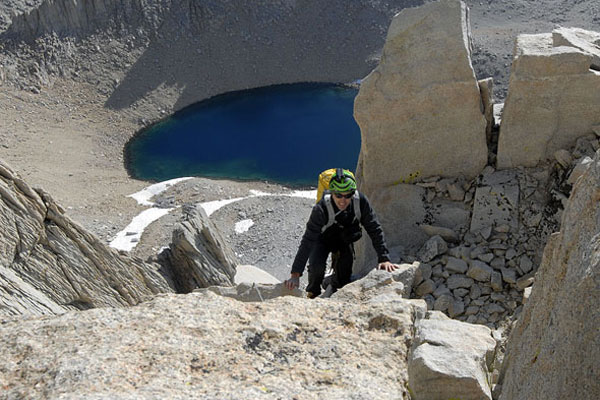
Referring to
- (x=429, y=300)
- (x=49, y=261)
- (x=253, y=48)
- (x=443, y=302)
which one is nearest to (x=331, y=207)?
(x=429, y=300)

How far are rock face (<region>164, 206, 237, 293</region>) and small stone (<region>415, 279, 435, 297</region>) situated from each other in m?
3.92

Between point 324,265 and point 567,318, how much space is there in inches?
223

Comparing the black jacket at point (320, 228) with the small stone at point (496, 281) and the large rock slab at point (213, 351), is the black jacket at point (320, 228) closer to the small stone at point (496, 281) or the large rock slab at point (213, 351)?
the large rock slab at point (213, 351)

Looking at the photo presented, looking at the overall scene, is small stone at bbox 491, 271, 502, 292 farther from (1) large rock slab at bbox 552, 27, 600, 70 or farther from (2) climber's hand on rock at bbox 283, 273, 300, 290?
(1) large rock slab at bbox 552, 27, 600, 70

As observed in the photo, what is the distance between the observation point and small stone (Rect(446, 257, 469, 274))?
1084 cm

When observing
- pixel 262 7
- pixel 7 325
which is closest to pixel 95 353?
pixel 7 325

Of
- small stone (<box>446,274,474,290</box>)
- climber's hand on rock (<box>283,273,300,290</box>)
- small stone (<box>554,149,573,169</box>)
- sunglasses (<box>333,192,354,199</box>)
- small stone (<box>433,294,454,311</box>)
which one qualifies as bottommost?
small stone (<box>433,294,454,311</box>)

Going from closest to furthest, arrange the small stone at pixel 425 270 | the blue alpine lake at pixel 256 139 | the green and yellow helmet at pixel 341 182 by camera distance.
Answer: the green and yellow helmet at pixel 341 182 → the small stone at pixel 425 270 → the blue alpine lake at pixel 256 139

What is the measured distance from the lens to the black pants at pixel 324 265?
9.49 metres

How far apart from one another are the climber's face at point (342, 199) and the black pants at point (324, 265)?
41.4 inches

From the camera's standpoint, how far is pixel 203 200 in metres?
32.8

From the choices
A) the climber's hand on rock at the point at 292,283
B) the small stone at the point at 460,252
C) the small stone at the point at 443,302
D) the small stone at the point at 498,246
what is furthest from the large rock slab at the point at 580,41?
the climber's hand on rock at the point at 292,283

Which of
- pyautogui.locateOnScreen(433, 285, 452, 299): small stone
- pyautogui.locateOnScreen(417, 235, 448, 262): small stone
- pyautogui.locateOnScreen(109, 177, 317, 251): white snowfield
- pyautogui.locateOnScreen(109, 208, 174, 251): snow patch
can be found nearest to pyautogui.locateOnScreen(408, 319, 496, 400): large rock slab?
pyautogui.locateOnScreen(433, 285, 452, 299): small stone

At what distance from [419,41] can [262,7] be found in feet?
170
